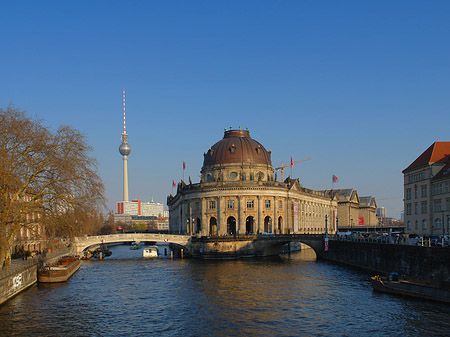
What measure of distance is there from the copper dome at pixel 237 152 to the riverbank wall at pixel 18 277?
67930 millimetres

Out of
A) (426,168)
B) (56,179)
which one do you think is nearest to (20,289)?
(56,179)

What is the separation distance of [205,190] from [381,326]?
87.0 metres

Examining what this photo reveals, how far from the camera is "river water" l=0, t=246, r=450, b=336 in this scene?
4078cm

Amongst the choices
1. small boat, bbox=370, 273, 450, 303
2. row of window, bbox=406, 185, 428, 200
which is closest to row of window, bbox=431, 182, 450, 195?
row of window, bbox=406, 185, 428, 200

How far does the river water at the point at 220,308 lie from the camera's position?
1606 inches

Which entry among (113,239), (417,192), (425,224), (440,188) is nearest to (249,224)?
(113,239)

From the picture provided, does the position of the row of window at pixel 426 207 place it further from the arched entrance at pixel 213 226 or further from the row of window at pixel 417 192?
the arched entrance at pixel 213 226

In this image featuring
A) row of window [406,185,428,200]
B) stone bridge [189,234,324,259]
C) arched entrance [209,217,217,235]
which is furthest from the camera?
arched entrance [209,217,217,235]

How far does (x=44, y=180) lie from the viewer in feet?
196

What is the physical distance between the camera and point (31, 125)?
2264 inches

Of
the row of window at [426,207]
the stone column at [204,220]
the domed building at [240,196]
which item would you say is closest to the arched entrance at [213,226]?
the domed building at [240,196]

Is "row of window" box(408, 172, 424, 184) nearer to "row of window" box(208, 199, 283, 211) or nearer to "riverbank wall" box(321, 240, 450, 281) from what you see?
"riverbank wall" box(321, 240, 450, 281)

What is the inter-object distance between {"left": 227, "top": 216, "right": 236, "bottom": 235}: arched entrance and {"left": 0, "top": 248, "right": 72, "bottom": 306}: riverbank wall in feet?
206

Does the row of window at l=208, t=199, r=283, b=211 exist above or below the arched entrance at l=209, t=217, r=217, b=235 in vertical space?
above
